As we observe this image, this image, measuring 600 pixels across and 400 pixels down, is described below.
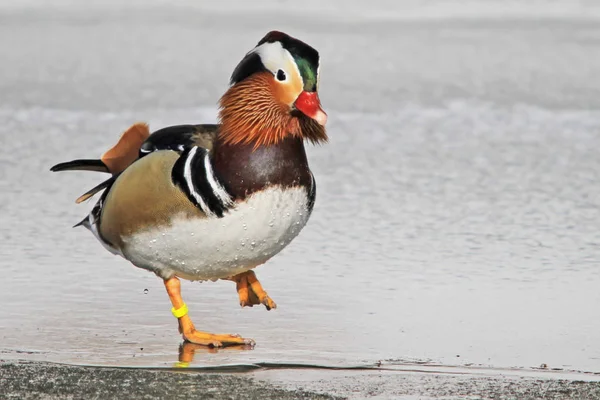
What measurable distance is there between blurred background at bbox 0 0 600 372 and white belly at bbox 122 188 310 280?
35cm

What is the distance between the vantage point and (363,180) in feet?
28.0

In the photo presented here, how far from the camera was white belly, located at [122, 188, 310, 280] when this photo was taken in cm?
518

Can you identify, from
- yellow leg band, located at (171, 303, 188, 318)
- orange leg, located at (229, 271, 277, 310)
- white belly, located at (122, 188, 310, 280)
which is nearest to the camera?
white belly, located at (122, 188, 310, 280)

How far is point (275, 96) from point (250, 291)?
3.20 ft

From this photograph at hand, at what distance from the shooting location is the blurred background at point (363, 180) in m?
5.50

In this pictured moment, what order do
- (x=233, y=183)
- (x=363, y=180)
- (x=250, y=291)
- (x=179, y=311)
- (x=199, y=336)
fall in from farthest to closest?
(x=363, y=180) < (x=250, y=291) < (x=179, y=311) < (x=199, y=336) < (x=233, y=183)

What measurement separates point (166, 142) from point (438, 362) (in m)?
1.60

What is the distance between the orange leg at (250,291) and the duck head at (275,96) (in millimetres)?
756

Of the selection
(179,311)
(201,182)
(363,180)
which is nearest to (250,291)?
(179,311)

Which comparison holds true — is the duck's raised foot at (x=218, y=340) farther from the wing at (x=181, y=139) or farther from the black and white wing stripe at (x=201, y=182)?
the wing at (x=181, y=139)

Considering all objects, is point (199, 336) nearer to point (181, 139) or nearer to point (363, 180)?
point (181, 139)

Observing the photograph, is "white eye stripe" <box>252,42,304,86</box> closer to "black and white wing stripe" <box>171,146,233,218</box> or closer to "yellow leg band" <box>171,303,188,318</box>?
"black and white wing stripe" <box>171,146,233,218</box>

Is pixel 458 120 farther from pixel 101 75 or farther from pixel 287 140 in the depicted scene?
pixel 287 140

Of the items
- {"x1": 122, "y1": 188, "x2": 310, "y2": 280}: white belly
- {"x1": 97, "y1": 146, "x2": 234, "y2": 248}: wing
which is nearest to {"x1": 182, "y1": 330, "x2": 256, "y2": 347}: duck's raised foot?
{"x1": 122, "y1": 188, "x2": 310, "y2": 280}: white belly
